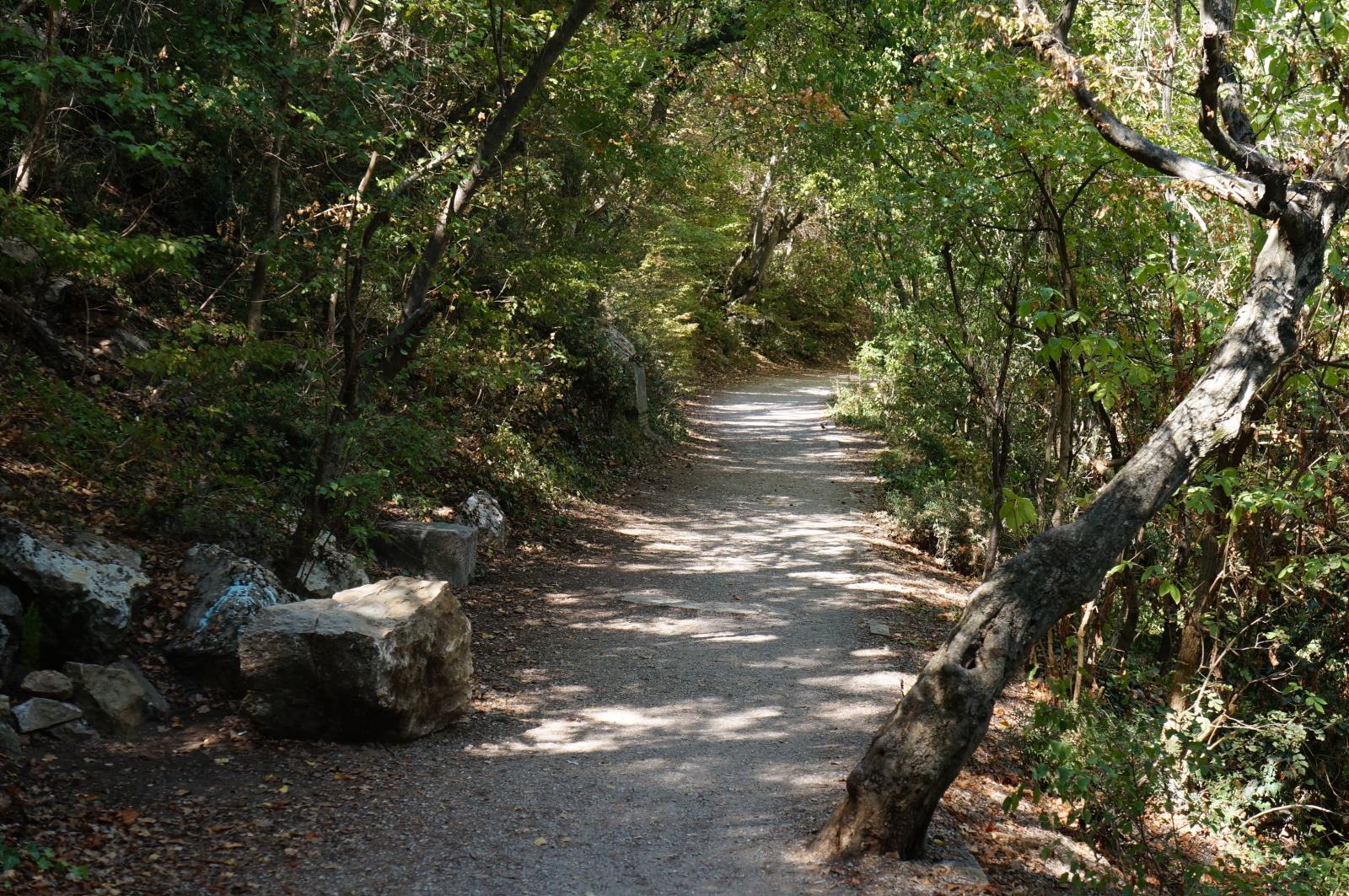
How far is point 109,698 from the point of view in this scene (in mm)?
5328

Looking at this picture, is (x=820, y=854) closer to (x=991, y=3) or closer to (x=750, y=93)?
(x=991, y=3)

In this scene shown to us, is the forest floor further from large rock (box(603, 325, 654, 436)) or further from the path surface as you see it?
large rock (box(603, 325, 654, 436))

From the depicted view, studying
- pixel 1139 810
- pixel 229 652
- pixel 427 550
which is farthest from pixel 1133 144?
pixel 427 550

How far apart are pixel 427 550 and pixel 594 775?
364 cm

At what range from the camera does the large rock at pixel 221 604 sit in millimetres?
5934

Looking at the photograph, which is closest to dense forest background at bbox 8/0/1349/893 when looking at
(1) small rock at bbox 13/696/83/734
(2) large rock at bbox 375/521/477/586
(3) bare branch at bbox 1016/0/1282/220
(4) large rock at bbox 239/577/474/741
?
(3) bare branch at bbox 1016/0/1282/220

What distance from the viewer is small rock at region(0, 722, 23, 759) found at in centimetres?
468

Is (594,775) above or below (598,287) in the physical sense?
below

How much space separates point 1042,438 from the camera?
432 inches

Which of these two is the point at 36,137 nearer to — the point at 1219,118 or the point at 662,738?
the point at 662,738

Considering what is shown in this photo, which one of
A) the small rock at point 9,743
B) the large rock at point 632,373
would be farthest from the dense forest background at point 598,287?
the large rock at point 632,373

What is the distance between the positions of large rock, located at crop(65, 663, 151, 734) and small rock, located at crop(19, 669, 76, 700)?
0.04m

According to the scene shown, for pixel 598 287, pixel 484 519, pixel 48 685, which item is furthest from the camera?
pixel 598 287

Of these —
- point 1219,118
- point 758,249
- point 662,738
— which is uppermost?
point 758,249
